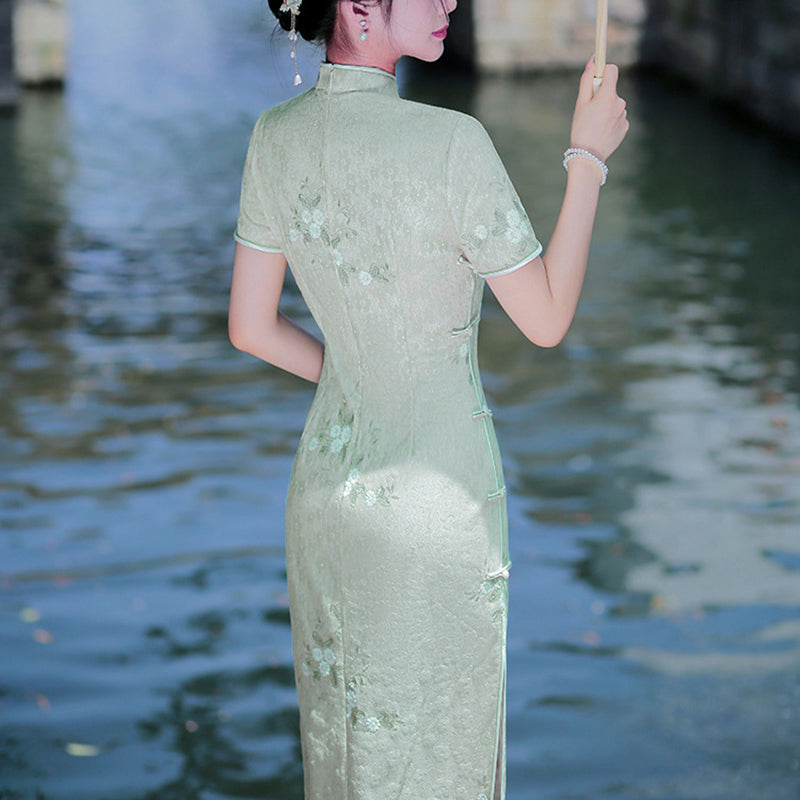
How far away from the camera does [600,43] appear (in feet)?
5.85

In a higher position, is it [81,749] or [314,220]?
[314,220]

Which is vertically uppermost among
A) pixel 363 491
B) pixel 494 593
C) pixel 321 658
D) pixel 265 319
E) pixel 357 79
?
pixel 357 79

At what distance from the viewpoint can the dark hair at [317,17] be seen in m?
1.79

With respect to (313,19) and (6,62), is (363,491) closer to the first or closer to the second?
(313,19)

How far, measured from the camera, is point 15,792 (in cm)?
325

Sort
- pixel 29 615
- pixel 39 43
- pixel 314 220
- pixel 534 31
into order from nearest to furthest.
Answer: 1. pixel 314 220
2. pixel 29 615
3. pixel 39 43
4. pixel 534 31

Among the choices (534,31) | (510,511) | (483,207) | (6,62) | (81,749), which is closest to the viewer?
(483,207)

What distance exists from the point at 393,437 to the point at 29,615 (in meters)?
2.54

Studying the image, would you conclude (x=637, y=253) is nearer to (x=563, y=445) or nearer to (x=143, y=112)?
(x=563, y=445)

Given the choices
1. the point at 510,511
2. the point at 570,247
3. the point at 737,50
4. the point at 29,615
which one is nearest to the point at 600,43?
the point at 570,247

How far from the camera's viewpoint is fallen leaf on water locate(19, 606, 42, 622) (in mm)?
4077

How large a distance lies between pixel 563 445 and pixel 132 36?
1630cm

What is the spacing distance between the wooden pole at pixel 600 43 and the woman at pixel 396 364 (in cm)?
2

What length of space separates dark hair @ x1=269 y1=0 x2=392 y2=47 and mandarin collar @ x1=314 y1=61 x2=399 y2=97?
0.05 m
